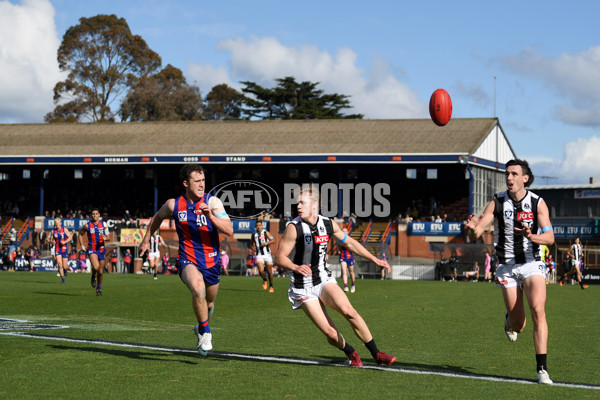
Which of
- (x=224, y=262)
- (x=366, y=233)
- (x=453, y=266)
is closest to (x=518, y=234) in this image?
(x=453, y=266)

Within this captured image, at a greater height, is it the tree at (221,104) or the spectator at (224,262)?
the tree at (221,104)

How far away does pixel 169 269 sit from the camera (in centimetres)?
4634

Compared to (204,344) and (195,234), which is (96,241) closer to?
(195,234)

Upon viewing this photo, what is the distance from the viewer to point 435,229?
51.1 meters

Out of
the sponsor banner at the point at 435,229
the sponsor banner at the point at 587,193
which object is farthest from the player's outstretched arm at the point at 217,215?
the sponsor banner at the point at 587,193

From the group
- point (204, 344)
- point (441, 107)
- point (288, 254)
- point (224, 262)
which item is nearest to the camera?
point (288, 254)

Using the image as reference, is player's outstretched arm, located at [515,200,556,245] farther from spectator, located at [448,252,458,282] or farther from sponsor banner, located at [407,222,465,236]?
sponsor banner, located at [407,222,465,236]

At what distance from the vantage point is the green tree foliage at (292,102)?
79.6m

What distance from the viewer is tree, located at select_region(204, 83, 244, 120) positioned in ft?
289

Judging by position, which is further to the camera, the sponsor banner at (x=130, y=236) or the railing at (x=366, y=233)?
the railing at (x=366, y=233)

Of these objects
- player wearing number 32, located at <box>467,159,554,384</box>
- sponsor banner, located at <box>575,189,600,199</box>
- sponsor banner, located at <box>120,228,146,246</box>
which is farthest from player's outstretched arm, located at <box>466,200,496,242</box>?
sponsor banner, located at <box>575,189,600,199</box>

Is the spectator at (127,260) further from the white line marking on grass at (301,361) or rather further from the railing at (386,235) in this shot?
the white line marking on grass at (301,361)

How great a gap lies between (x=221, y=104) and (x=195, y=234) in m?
80.2

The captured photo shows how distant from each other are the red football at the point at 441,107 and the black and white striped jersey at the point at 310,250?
19425 mm
